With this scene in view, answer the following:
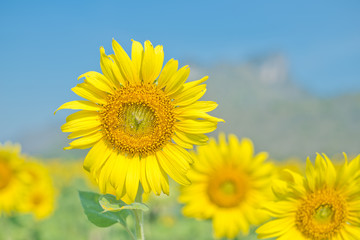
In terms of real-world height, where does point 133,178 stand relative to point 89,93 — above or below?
below

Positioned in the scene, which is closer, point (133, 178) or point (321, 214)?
point (133, 178)

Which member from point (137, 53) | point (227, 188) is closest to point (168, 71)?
point (137, 53)

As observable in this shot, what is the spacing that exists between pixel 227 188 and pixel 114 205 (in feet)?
10.8

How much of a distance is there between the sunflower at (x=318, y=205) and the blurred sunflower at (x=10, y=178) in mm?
5731

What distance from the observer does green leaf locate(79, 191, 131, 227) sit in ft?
8.76

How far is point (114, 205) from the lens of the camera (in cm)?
249

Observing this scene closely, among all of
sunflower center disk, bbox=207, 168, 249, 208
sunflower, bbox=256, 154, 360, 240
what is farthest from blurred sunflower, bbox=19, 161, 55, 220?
sunflower, bbox=256, 154, 360, 240

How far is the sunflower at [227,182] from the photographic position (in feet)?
17.9

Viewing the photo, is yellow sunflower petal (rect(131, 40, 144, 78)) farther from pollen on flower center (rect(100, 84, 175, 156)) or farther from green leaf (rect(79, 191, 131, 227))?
green leaf (rect(79, 191, 131, 227))

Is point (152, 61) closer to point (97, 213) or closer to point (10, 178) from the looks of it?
point (97, 213)

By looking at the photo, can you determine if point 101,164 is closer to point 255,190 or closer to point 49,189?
point 255,190

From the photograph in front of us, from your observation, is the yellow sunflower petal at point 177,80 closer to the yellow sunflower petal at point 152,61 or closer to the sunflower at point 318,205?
the yellow sunflower petal at point 152,61

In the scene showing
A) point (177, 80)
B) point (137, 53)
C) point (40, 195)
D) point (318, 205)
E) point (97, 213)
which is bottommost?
point (97, 213)

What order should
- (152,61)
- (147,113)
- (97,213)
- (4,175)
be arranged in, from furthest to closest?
1. (4,175)
2. (147,113)
3. (97,213)
4. (152,61)
